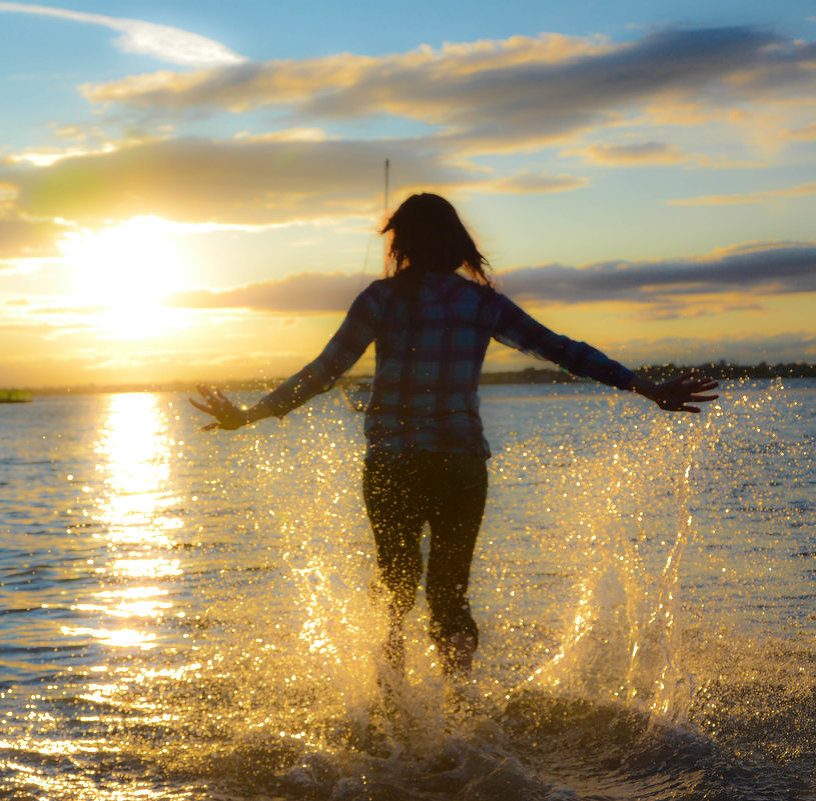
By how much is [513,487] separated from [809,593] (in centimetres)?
1024

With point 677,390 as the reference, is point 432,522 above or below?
below

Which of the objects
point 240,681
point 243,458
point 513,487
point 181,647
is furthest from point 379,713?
point 243,458

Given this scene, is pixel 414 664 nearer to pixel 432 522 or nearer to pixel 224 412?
pixel 432 522

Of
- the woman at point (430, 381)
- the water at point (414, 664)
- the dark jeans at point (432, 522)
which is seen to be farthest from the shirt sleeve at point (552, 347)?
the water at point (414, 664)

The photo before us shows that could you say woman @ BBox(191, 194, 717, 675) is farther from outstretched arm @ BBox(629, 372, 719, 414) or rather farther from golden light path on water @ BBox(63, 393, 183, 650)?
golden light path on water @ BBox(63, 393, 183, 650)

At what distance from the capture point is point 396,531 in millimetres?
4227

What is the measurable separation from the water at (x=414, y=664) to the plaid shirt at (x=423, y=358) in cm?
123

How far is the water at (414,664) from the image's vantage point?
3.98m

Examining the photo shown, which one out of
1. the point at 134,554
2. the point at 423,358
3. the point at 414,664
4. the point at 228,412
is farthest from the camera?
the point at 134,554

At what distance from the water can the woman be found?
80 cm

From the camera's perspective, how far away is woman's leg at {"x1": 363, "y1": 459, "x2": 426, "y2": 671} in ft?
13.3

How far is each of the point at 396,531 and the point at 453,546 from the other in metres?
0.26

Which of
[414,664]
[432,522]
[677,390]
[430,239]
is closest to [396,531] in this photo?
[432,522]

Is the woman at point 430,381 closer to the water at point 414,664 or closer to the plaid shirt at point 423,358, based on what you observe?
the plaid shirt at point 423,358
